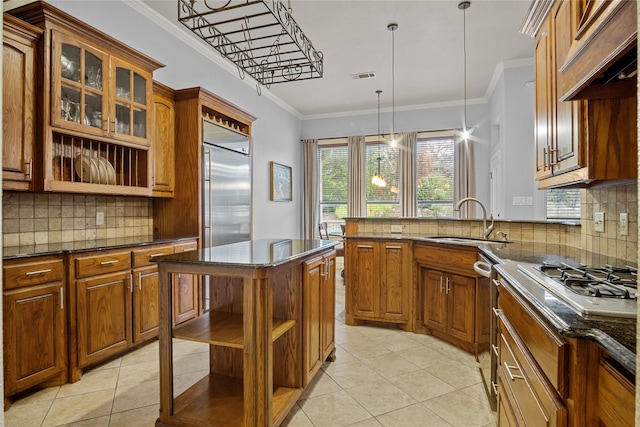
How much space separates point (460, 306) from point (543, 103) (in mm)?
1646

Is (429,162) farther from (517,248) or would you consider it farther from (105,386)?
(105,386)

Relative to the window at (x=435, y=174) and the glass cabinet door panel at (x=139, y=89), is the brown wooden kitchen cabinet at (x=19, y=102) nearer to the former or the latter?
the glass cabinet door panel at (x=139, y=89)

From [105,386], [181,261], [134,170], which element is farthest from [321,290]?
[134,170]

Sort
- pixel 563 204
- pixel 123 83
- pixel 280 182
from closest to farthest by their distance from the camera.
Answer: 1. pixel 123 83
2. pixel 563 204
3. pixel 280 182

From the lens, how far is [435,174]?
6336 millimetres

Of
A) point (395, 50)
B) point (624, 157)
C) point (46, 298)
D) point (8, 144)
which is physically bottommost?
point (46, 298)

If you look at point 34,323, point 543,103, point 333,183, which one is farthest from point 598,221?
point 333,183

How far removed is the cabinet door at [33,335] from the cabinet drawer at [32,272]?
4 cm

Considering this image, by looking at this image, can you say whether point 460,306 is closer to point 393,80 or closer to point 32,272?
point 32,272

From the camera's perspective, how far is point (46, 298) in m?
2.23

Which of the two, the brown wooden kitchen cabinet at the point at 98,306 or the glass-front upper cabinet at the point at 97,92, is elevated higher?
the glass-front upper cabinet at the point at 97,92

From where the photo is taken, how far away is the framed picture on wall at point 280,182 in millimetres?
5891

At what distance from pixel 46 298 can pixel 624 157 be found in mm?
3201

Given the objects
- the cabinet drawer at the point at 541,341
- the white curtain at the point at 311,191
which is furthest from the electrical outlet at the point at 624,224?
the white curtain at the point at 311,191
